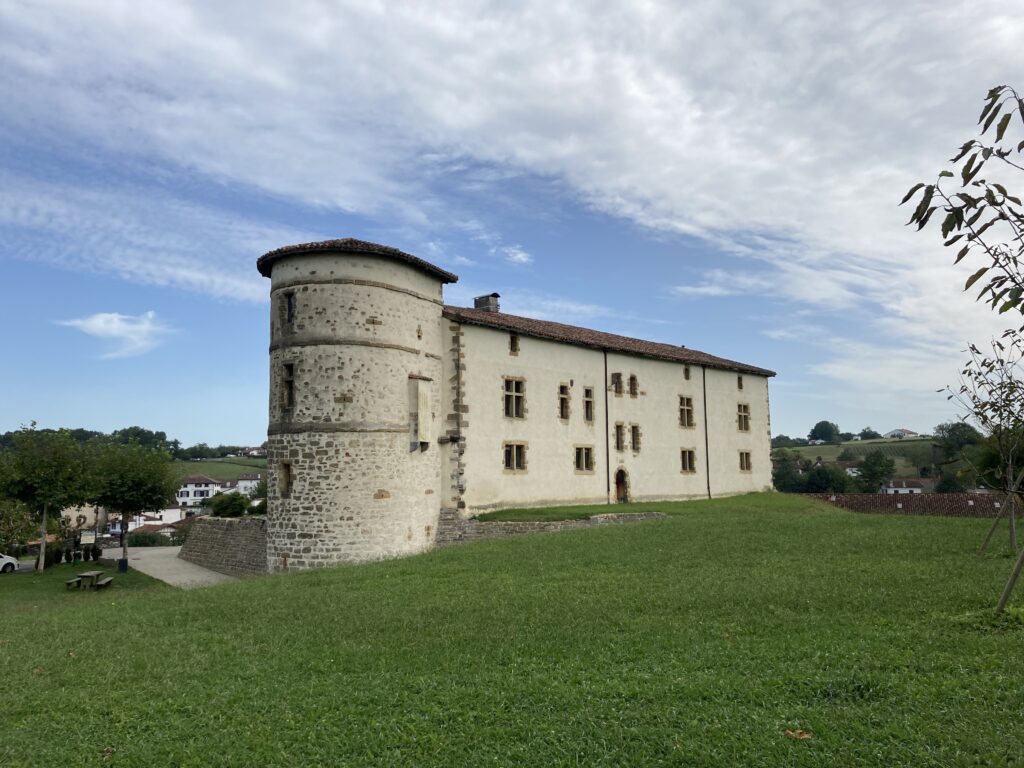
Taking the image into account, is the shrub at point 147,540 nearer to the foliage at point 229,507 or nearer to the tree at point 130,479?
the tree at point 130,479

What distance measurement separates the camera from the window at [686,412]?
3997 centimetres

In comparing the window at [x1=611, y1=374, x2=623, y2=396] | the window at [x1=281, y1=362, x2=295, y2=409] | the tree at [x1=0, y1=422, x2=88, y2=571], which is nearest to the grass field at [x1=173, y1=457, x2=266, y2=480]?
the tree at [x1=0, y1=422, x2=88, y2=571]

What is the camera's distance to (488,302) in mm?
36062

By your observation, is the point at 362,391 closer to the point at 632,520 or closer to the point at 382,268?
the point at 382,268

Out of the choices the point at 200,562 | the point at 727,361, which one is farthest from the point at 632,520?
the point at 200,562

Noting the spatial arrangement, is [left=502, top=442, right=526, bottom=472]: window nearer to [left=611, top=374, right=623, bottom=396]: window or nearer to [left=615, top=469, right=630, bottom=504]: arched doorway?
→ [left=615, top=469, right=630, bottom=504]: arched doorway

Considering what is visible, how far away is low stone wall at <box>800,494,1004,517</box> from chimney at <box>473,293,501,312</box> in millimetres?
21518

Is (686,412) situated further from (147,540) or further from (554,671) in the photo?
(147,540)

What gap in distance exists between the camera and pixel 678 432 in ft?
129

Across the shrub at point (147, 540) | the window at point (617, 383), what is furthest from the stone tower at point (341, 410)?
the shrub at point (147, 540)

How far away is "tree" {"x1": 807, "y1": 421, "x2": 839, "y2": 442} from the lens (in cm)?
16862

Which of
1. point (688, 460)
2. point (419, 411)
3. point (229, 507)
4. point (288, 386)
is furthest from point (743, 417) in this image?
point (229, 507)

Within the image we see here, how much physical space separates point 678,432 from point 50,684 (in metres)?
33.3

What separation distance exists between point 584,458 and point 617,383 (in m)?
4.47
